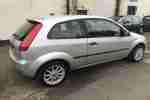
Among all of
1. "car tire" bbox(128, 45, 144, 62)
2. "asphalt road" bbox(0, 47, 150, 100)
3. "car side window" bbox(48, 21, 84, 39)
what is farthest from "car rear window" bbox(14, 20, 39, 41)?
"car tire" bbox(128, 45, 144, 62)

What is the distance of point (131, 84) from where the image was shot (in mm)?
4000

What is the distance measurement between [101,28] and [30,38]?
1.81 m

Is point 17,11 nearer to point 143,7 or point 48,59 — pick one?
point 48,59

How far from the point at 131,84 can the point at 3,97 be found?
275 centimetres

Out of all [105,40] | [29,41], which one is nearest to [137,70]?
[105,40]

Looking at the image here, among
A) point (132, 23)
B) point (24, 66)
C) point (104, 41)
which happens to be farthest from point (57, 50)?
point (132, 23)

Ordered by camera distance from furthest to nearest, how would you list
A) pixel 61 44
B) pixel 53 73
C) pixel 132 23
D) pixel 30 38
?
pixel 132 23 → pixel 53 73 → pixel 61 44 → pixel 30 38

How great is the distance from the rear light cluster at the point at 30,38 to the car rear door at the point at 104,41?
118 cm

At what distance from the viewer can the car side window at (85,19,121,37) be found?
165 inches

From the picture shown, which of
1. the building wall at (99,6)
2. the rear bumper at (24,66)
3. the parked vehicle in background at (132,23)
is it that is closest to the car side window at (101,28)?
the rear bumper at (24,66)

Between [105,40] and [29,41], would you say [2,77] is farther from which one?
[105,40]

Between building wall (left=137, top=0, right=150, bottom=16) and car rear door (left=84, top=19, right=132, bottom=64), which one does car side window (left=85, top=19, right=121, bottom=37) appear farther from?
building wall (left=137, top=0, right=150, bottom=16)

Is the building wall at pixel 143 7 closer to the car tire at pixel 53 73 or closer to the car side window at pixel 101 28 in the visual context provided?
the car side window at pixel 101 28

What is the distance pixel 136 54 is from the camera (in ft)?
17.5
